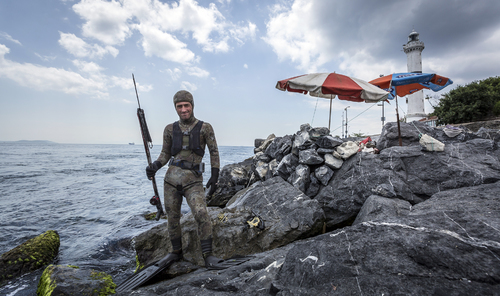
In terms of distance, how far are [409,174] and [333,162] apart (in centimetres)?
190

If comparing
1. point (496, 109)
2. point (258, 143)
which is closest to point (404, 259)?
point (258, 143)

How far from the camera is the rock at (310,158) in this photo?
687 cm

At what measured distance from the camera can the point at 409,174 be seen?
5.98 metres

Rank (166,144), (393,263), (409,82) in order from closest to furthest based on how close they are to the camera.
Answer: (393,263), (166,144), (409,82)

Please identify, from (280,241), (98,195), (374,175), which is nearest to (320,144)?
(374,175)

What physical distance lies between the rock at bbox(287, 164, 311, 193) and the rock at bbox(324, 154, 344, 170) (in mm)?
647

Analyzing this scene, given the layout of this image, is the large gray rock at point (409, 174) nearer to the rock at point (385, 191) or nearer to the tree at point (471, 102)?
the rock at point (385, 191)

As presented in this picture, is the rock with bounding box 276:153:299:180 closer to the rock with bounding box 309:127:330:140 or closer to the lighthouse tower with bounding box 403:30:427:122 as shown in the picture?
the rock with bounding box 309:127:330:140

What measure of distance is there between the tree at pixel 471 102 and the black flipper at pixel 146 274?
30374 mm

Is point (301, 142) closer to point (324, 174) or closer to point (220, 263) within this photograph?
point (324, 174)

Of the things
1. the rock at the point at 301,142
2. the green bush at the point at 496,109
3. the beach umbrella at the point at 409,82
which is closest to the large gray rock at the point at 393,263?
the rock at the point at 301,142

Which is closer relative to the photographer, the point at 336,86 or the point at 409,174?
the point at 409,174

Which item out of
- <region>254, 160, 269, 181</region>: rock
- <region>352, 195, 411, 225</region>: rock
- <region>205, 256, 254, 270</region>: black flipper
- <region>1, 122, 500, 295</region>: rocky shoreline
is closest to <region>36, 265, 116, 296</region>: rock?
<region>1, 122, 500, 295</region>: rocky shoreline

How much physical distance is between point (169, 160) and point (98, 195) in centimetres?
1267
